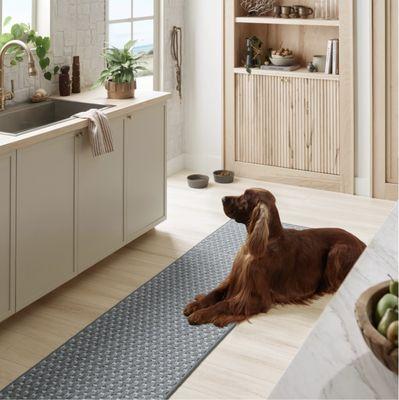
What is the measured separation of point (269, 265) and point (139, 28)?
265 cm

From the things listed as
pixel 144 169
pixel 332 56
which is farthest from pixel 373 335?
pixel 332 56

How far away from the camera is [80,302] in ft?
12.1

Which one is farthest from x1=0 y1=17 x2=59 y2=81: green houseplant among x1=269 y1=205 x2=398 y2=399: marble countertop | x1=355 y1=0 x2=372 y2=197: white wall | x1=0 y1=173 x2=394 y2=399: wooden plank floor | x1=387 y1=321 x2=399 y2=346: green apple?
x1=387 y1=321 x2=399 y2=346: green apple

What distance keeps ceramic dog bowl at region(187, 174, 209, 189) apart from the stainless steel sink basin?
159 centimetres

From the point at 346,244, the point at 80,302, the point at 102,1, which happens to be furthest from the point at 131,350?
the point at 102,1

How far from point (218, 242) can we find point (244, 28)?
7.05 ft

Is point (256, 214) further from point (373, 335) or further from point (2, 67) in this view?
point (373, 335)

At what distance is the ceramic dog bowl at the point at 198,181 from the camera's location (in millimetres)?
5699

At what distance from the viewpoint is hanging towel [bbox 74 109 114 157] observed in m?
3.79

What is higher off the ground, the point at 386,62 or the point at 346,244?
the point at 386,62

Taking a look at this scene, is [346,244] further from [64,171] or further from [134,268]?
[64,171]

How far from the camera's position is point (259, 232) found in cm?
351

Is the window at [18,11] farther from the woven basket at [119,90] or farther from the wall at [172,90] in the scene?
the wall at [172,90]

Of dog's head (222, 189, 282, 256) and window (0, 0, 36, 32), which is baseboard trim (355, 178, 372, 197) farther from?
window (0, 0, 36, 32)
